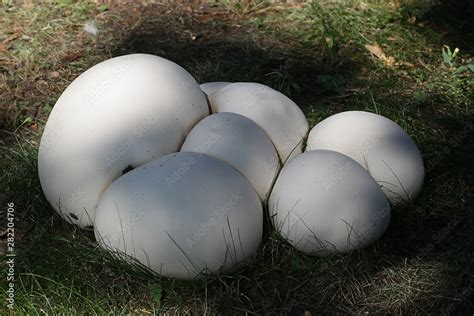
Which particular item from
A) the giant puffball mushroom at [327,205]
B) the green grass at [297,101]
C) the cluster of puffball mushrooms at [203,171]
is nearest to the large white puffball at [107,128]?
the cluster of puffball mushrooms at [203,171]

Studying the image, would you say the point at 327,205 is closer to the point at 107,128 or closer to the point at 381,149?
the point at 381,149

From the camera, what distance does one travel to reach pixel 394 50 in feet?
17.1

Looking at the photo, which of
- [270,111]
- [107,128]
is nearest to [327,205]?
[270,111]

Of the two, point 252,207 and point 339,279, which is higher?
point 252,207

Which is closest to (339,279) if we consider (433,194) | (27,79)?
(433,194)

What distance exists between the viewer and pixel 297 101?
15.4ft

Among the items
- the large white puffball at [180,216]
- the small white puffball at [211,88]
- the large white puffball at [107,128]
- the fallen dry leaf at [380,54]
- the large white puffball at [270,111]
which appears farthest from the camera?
the fallen dry leaf at [380,54]

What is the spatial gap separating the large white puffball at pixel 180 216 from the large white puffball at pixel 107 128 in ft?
0.46

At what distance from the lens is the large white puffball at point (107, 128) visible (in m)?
3.28

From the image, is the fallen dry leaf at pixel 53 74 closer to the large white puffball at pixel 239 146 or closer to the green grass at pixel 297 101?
the green grass at pixel 297 101

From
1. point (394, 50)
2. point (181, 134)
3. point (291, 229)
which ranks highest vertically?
point (181, 134)

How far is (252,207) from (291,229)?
207 millimetres

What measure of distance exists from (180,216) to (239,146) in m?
0.48

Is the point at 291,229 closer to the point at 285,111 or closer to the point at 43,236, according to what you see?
the point at 285,111
